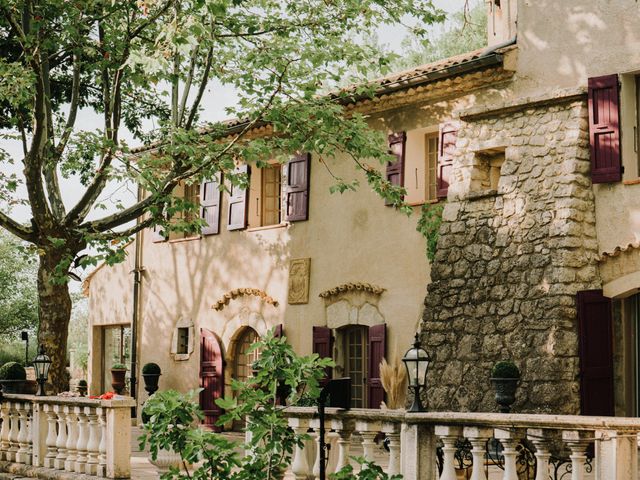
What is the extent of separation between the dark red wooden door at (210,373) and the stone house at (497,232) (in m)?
1.06

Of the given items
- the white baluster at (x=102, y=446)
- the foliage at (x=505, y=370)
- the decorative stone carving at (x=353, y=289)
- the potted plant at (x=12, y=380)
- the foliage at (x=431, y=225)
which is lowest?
the white baluster at (x=102, y=446)

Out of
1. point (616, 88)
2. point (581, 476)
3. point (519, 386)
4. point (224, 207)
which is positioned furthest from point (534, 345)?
point (224, 207)

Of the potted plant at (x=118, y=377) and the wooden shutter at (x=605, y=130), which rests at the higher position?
the wooden shutter at (x=605, y=130)

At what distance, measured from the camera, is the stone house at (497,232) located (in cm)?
1426

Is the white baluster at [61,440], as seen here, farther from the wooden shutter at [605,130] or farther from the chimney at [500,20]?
the chimney at [500,20]

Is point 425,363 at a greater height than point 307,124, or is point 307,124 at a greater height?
point 307,124

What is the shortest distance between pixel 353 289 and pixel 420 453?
966 cm

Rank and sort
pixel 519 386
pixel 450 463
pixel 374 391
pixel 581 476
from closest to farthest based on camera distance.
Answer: pixel 581 476
pixel 450 463
pixel 519 386
pixel 374 391

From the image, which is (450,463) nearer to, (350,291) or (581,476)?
(581,476)

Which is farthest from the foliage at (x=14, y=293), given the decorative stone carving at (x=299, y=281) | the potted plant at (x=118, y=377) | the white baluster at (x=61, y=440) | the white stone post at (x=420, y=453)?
the white stone post at (x=420, y=453)

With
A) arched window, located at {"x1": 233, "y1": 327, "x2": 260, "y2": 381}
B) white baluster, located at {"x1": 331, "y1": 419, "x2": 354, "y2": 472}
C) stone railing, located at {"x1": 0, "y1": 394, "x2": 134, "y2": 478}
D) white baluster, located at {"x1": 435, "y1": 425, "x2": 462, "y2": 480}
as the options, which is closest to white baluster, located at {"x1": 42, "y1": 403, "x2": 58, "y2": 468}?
stone railing, located at {"x1": 0, "y1": 394, "x2": 134, "y2": 478}

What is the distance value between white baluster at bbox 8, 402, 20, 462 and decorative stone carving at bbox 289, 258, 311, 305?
628 centimetres

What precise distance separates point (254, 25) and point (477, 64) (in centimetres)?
325

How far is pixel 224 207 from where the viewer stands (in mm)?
21234
